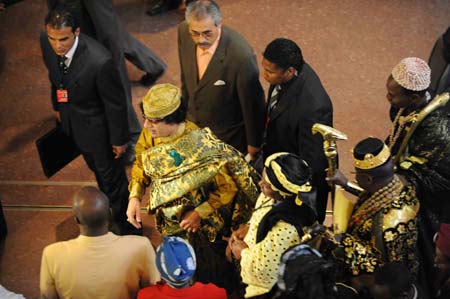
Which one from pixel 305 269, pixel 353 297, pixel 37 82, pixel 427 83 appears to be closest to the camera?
pixel 305 269

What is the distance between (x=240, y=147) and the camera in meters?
4.73

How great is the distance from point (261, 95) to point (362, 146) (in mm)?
1189

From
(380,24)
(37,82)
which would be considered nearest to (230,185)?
(37,82)

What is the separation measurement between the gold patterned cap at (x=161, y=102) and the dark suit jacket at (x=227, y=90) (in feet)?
2.68

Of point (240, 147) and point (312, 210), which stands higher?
point (312, 210)

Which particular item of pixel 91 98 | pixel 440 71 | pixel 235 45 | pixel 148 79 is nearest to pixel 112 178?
pixel 91 98

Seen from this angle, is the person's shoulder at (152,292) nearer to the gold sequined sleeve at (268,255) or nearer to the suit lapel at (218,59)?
the gold sequined sleeve at (268,255)

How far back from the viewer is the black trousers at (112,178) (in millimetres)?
4574

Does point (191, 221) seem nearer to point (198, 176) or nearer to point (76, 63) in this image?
point (198, 176)

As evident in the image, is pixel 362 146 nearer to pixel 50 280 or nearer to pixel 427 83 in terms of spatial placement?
pixel 427 83

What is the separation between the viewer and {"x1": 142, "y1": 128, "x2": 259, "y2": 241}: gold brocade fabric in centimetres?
352

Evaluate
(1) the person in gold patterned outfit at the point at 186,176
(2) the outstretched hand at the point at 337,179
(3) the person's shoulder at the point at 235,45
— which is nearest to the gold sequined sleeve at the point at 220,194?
(1) the person in gold patterned outfit at the point at 186,176

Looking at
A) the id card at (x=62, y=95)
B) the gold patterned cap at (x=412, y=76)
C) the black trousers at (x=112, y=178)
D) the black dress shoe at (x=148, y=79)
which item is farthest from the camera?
the black dress shoe at (x=148, y=79)

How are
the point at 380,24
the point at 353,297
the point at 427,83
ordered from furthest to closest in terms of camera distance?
the point at 380,24 → the point at 427,83 → the point at 353,297
